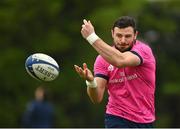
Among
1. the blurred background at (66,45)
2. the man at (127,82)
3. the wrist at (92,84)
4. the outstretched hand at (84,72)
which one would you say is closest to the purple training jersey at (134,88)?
the man at (127,82)

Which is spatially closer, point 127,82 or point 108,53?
point 108,53

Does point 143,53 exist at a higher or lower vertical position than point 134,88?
higher

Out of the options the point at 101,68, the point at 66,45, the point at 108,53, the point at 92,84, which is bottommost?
the point at 66,45

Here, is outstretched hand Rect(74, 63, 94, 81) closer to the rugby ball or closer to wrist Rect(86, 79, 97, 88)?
wrist Rect(86, 79, 97, 88)

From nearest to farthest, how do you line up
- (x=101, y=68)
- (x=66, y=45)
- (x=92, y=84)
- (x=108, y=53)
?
(x=108, y=53), (x=92, y=84), (x=101, y=68), (x=66, y=45)

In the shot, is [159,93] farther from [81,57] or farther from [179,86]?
[81,57]

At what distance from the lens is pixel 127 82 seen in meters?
9.23

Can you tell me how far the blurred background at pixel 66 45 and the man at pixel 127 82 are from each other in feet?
58.9

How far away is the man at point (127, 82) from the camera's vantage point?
911 cm

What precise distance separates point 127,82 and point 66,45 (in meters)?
20.3

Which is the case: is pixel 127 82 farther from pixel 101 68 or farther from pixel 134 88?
pixel 101 68

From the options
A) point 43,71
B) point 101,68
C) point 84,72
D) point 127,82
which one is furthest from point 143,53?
point 43,71

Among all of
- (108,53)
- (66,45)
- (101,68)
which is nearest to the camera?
(108,53)

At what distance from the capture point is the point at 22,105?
2875 centimetres
